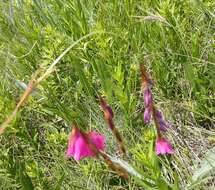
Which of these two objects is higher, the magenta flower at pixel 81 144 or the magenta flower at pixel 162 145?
the magenta flower at pixel 81 144

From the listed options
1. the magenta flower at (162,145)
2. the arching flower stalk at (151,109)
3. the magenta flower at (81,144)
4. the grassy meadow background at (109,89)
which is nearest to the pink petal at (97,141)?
the magenta flower at (81,144)

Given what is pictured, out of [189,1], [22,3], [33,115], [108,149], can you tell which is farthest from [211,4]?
[22,3]

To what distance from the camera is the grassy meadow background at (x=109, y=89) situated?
5.04 feet

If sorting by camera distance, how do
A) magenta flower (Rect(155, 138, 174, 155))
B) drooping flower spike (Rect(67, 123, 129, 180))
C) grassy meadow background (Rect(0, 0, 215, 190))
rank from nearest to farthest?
drooping flower spike (Rect(67, 123, 129, 180))
magenta flower (Rect(155, 138, 174, 155))
grassy meadow background (Rect(0, 0, 215, 190))

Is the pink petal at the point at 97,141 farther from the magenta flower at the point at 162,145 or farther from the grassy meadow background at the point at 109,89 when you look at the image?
the grassy meadow background at the point at 109,89

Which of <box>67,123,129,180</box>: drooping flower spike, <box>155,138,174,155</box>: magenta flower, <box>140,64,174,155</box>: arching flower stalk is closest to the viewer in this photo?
<box>67,123,129,180</box>: drooping flower spike

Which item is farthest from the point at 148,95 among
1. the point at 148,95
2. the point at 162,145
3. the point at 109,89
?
the point at 109,89

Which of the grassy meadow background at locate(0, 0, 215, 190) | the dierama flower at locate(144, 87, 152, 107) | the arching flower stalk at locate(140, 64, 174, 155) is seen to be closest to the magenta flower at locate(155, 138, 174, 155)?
the arching flower stalk at locate(140, 64, 174, 155)

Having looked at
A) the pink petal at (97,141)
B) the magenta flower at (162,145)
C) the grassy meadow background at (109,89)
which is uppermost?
the pink petal at (97,141)

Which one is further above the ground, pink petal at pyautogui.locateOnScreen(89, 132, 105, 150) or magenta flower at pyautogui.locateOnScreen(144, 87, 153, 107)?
pink petal at pyautogui.locateOnScreen(89, 132, 105, 150)

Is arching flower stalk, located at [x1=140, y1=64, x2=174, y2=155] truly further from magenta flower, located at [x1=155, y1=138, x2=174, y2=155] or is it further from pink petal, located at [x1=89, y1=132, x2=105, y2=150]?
pink petal, located at [x1=89, y1=132, x2=105, y2=150]

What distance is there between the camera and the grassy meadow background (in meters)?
1.54

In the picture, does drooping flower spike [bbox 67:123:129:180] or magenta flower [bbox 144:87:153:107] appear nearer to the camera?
drooping flower spike [bbox 67:123:129:180]

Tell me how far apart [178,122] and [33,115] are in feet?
1.91
